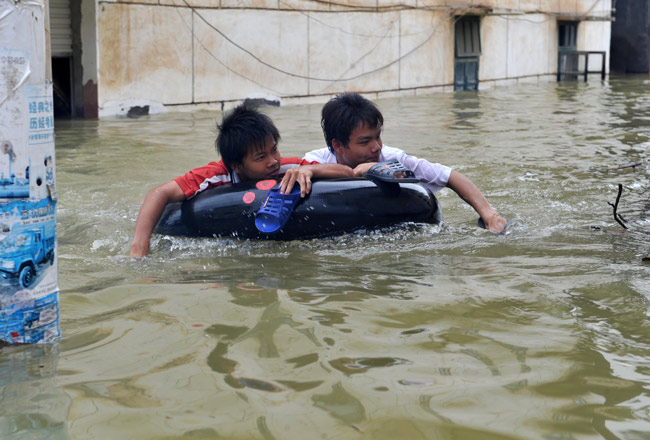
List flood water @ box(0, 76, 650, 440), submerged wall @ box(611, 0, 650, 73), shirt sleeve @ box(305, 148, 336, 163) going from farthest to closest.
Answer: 1. submerged wall @ box(611, 0, 650, 73)
2. shirt sleeve @ box(305, 148, 336, 163)
3. flood water @ box(0, 76, 650, 440)

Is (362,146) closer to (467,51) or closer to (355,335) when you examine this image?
(355,335)

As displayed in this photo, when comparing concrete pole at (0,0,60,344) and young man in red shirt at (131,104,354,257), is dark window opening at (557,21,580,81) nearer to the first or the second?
young man in red shirt at (131,104,354,257)

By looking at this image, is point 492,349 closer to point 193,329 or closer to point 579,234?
point 193,329

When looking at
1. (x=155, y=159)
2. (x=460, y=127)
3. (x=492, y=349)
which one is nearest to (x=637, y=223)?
(x=492, y=349)

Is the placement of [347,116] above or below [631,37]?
below

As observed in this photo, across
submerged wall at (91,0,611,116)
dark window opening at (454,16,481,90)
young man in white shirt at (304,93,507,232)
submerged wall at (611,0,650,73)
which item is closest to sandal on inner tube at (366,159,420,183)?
young man in white shirt at (304,93,507,232)

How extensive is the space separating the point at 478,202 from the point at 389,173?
2.34 ft

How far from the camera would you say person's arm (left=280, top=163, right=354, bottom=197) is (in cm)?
479

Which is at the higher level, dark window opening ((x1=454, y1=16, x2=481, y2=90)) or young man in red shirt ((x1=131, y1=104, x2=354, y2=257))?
dark window opening ((x1=454, y1=16, x2=481, y2=90))

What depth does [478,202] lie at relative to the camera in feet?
17.1

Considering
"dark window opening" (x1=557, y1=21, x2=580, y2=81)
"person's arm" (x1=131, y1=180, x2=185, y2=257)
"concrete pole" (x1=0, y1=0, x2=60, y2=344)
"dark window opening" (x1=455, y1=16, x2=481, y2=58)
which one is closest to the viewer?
"concrete pole" (x1=0, y1=0, x2=60, y2=344)

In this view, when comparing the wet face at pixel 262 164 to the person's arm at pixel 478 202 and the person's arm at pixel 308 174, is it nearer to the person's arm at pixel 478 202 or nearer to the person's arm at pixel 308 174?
the person's arm at pixel 308 174

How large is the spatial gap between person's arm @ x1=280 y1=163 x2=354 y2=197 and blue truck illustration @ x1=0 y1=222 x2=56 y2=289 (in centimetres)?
207

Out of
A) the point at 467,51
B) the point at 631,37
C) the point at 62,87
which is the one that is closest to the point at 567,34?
the point at 631,37
